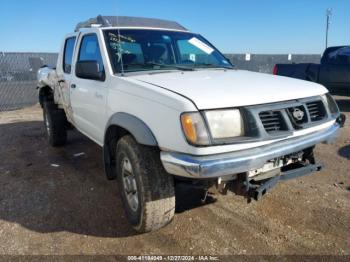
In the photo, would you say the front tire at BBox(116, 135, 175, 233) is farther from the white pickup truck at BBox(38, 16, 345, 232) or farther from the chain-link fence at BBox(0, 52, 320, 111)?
the chain-link fence at BBox(0, 52, 320, 111)

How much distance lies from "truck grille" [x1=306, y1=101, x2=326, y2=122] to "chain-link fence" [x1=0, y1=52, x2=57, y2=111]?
11431 millimetres

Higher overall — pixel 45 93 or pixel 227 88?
pixel 227 88

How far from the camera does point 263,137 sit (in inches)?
99.9

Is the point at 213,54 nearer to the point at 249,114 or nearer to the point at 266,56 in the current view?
the point at 249,114

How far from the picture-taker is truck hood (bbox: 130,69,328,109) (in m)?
2.50

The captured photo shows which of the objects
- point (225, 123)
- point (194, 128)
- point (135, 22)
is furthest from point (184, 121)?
point (135, 22)

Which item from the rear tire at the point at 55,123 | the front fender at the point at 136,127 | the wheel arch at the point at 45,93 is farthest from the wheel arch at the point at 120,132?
the wheel arch at the point at 45,93

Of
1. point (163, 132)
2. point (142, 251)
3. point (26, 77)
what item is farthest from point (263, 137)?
point (26, 77)

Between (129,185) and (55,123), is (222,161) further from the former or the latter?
(55,123)

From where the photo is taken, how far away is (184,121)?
2412 millimetres

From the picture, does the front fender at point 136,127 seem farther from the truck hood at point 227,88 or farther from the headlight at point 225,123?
the headlight at point 225,123

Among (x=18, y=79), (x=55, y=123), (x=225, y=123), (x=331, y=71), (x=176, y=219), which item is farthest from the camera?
(x=18, y=79)

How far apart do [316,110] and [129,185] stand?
6.25 ft

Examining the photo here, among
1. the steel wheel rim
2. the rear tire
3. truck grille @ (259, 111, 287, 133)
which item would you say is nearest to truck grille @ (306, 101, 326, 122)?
truck grille @ (259, 111, 287, 133)
